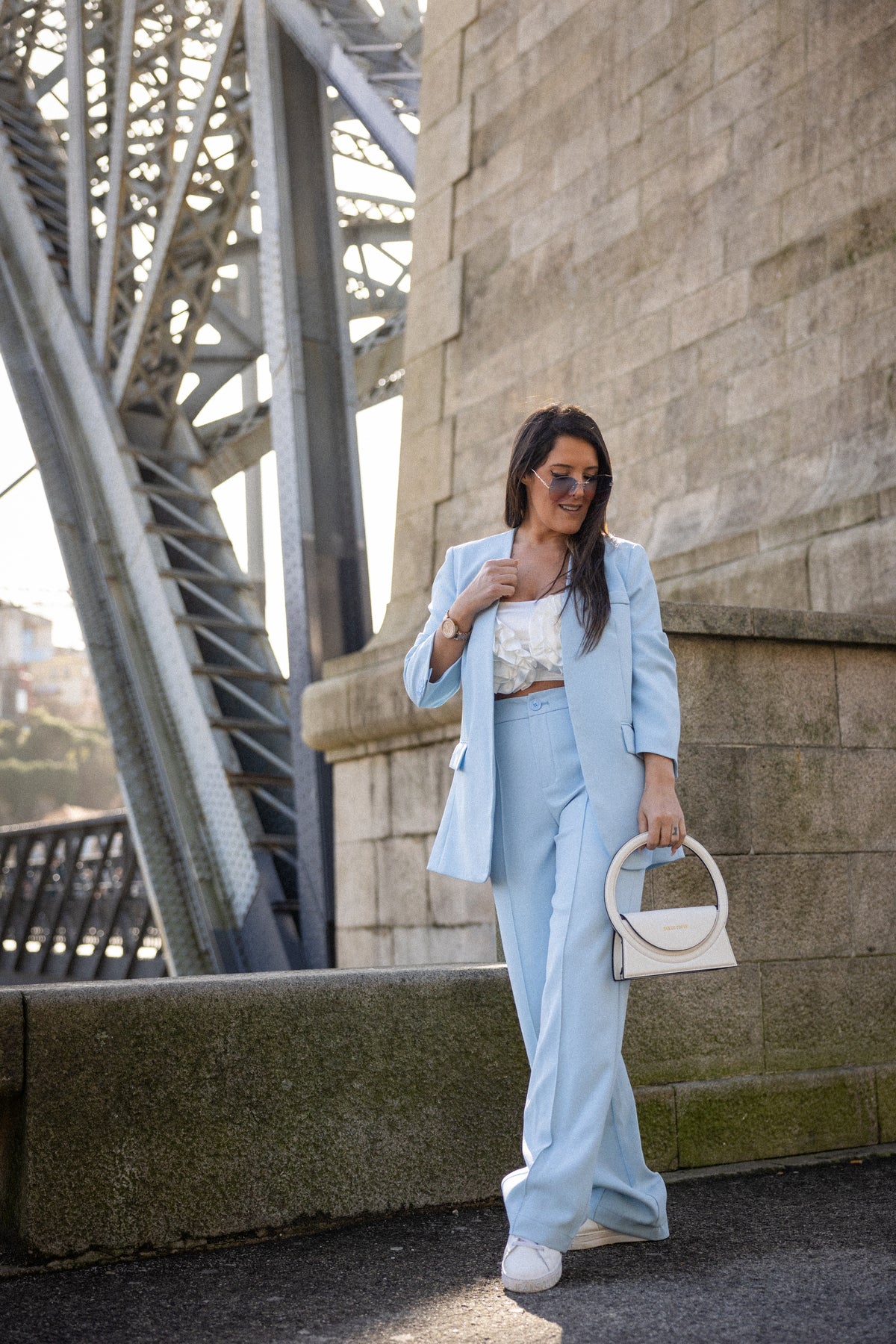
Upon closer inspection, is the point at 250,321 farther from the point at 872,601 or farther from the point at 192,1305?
the point at 192,1305

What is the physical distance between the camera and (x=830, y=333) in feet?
17.3

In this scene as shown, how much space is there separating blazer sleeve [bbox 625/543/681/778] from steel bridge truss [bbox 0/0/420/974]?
5.32m

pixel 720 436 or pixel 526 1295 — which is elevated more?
pixel 720 436

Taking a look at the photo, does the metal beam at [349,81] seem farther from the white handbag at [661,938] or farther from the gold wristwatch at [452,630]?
the white handbag at [661,938]

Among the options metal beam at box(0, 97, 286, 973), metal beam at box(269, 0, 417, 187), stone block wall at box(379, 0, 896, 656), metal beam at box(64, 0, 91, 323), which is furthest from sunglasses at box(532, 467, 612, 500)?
metal beam at box(64, 0, 91, 323)

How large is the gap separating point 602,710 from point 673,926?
0.44 m

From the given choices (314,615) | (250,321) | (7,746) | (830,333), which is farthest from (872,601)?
(7,746)

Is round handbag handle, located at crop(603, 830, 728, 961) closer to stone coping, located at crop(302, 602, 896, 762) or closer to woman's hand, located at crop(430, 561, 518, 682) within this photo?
woman's hand, located at crop(430, 561, 518, 682)

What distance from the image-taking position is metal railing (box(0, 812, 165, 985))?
1473 centimetres

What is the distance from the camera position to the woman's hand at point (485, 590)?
3029mm

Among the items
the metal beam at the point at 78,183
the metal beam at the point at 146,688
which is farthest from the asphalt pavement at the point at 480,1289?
the metal beam at the point at 78,183

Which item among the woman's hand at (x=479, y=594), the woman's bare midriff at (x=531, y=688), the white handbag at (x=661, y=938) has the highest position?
the woman's hand at (x=479, y=594)

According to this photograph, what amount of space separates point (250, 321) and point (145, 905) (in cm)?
598

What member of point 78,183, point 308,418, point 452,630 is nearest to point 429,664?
point 452,630
